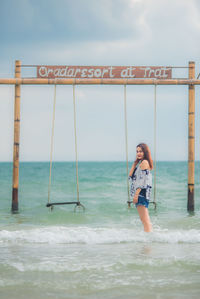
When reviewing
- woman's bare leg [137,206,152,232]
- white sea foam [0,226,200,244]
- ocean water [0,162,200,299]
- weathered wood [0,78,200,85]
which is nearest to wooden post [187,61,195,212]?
weathered wood [0,78,200,85]

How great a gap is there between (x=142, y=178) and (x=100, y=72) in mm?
2846

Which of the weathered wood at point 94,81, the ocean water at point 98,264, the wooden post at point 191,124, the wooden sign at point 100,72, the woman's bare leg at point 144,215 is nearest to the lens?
the ocean water at point 98,264

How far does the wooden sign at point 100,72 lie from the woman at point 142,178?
250 cm

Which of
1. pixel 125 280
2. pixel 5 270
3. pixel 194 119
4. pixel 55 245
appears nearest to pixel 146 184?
pixel 55 245

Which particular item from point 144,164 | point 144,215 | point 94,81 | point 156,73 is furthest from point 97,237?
point 156,73

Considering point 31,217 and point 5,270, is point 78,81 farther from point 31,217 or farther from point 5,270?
point 5,270

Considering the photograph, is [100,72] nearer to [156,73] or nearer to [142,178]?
[156,73]

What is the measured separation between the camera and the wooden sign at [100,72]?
7742 mm

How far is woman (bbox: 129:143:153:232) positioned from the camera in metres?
5.65

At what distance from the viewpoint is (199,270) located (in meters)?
4.18

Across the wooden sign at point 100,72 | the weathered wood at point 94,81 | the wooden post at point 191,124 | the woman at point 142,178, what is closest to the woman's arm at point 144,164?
the woman at point 142,178

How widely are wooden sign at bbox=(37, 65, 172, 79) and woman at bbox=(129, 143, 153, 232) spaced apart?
98.5 inches

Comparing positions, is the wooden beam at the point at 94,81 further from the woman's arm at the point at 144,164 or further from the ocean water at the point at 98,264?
the ocean water at the point at 98,264

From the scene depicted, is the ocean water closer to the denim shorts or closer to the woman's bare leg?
the woman's bare leg
